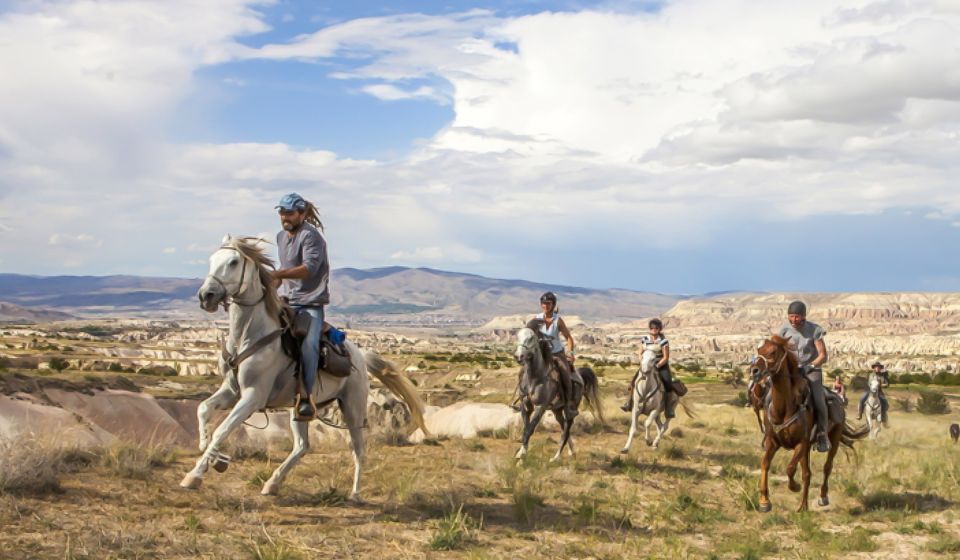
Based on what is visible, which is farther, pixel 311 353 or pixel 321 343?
pixel 321 343

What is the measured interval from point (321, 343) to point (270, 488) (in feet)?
6.09

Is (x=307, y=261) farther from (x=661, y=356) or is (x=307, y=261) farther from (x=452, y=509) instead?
(x=661, y=356)

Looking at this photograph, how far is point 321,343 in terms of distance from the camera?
10.1 m

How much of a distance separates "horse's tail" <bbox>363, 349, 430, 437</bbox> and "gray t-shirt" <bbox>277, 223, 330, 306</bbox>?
6.35 feet

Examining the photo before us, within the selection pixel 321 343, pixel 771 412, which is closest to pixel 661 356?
pixel 771 412

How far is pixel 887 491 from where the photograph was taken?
13094mm

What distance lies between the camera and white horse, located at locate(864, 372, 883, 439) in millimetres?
27328

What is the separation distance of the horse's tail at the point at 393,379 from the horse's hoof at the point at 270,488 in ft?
7.52

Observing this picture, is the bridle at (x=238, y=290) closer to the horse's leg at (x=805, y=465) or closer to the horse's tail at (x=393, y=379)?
the horse's tail at (x=393, y=379)

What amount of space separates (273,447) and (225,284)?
25.1 feet

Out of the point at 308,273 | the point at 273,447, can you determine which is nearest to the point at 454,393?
the point at 273,447

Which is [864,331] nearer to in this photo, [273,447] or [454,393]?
[454,393]

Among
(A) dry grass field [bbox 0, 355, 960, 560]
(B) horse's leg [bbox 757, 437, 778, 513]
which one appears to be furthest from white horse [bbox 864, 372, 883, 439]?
(B) horse's leg [bbox 757, 437, 778, 513]

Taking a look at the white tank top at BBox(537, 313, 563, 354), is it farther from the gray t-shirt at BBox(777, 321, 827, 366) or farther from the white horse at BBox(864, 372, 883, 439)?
the white horse at BBox(864, 372, 883, 439)
